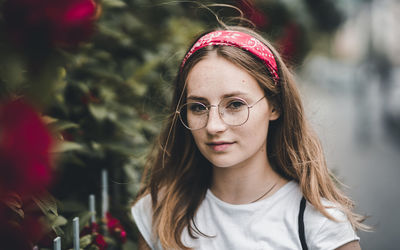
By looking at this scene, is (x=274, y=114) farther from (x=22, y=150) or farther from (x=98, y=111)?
(x=22, y=150)

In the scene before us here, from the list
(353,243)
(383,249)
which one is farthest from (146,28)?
(383,249)

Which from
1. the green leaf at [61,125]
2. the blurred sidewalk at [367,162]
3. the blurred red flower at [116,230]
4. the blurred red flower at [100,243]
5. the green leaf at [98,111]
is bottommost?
the blurred sidewalk at [367,162]

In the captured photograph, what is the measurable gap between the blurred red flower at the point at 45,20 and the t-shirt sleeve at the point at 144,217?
4.89ft

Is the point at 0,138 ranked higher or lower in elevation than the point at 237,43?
lower

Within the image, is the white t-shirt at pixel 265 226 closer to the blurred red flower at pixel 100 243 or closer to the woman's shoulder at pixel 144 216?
the woman's shoulder at pixel 144 216

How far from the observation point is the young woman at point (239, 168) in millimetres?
1719

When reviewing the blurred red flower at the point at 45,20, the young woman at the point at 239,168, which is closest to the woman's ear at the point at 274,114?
the young woman at the point at 239,168

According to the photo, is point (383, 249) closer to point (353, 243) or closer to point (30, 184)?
point (353, 243)

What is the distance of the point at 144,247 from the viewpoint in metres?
2.01

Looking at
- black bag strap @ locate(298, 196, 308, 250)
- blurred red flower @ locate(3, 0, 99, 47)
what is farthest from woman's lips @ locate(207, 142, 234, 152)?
blurred red flower @ locate(3, 0, 99, 47)

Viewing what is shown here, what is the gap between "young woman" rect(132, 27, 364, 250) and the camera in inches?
67.7

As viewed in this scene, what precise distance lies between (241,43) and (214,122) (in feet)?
1.37

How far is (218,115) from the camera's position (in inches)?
67.1

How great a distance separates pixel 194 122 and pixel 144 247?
72 centimetres
